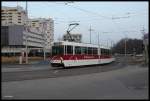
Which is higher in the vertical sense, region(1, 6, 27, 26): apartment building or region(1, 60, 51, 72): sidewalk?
region(1, 6, 27, 26): apartment building

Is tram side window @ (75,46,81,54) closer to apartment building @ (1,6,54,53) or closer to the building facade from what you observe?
apartment building @ (1,6,54,53)

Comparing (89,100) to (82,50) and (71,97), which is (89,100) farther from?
(82,50)

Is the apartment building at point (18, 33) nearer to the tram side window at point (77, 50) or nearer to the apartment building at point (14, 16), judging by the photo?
the apartment building at point (14, 16)

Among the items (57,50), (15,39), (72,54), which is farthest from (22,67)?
(15,39)

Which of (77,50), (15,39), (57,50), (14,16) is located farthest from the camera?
(15,39)

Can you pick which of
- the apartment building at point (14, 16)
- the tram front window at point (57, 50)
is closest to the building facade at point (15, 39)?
the apartment building at point (14, 16)

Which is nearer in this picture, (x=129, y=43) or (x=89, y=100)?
(x=89, y=100)

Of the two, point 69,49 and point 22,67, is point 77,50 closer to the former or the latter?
point 69,49

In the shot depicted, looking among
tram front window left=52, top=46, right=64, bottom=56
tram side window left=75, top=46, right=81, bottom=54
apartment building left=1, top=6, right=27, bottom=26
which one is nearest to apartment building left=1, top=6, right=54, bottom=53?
apartment building left=1, top=6, right=27, bottom=26

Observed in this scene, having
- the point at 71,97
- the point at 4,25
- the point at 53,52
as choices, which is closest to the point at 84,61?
the point at 53,52

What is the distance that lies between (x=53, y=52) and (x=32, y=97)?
26.4m

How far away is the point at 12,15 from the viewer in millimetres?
94125

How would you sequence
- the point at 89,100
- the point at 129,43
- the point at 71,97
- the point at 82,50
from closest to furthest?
the point at 89,100 → the point at 71,97 → the point at 82,50 → the point at 129,43

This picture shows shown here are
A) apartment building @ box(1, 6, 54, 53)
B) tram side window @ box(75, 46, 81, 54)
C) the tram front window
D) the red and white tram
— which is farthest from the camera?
apartment building @ box(1, 6, 54, 53)
